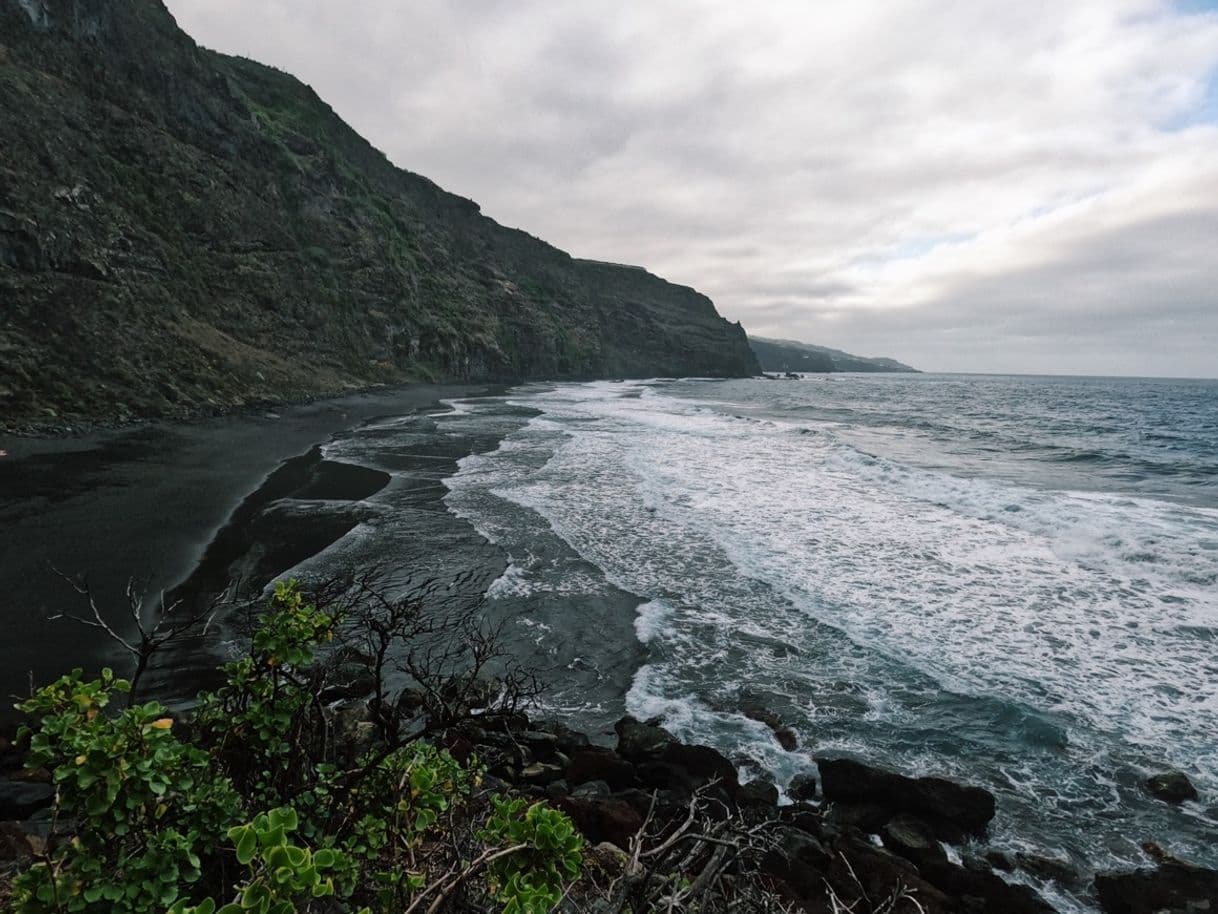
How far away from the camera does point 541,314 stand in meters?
102

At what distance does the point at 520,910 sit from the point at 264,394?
126 feet

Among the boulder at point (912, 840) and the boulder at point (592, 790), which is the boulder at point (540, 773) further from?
the boulder at point (912, 840)

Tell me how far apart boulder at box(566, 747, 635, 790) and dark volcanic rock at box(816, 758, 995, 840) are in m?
2.24

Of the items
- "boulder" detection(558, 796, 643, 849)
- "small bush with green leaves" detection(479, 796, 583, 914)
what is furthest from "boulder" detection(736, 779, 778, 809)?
"small bush with green leaves" detection(479, 796, 583, 914)

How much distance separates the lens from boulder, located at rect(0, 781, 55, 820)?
514 centimetres

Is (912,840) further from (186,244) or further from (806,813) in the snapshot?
(186,244)

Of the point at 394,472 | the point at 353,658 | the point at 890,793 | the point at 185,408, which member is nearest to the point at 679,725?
the point at 890,793

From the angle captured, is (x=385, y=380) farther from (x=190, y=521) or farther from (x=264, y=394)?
(x=190, y=521)

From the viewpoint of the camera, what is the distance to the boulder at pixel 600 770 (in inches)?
269

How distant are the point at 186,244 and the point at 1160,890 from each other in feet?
168

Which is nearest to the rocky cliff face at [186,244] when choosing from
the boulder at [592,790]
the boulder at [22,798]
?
the boulder at [22,798]

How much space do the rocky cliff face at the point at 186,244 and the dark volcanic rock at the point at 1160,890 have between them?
30.3 metres

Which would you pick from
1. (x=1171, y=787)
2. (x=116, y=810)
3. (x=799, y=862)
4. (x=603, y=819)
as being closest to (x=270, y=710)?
(x=116, y=810)

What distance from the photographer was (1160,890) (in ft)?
18.6
